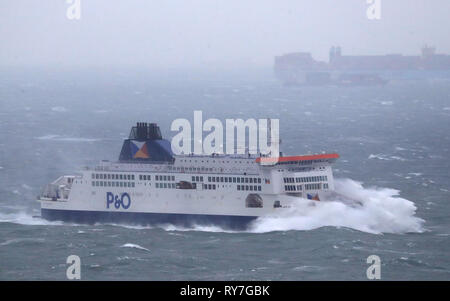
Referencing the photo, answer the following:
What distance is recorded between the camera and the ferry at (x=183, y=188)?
5922 centimetres

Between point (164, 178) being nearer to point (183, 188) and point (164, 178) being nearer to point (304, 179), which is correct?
point (183, 188)

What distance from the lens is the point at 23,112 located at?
145 meters

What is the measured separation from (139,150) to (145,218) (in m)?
4.94

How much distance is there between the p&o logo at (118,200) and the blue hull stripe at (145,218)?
52 centimetres

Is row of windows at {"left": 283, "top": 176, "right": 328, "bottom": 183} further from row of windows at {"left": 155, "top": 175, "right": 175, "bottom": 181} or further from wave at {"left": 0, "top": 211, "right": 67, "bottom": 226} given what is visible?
wave at {"left": 0, "top": 211, "right": 67, "bottom": 226}

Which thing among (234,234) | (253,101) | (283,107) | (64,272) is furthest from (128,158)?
(253,101)

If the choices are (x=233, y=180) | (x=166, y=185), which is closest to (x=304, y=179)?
(x=233, y=180)

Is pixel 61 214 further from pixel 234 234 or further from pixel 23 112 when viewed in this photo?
pixel 23 112

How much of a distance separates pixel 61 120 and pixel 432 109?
6560cm

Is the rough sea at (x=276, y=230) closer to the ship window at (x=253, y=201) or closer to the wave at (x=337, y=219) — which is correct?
the wave at (x=337, y=219)

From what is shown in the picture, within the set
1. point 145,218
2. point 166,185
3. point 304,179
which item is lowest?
point 145,218

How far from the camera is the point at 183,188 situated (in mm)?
60312

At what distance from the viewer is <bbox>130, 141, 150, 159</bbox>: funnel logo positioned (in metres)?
62.8

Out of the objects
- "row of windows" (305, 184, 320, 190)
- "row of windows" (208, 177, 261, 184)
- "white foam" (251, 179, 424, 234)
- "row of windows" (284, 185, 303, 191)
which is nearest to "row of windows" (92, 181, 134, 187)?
"row of windows" (208, 177, 261, 184)
